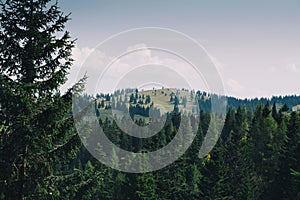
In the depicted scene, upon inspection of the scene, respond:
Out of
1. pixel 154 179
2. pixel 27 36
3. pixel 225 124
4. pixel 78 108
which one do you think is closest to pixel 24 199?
pixel 78 108

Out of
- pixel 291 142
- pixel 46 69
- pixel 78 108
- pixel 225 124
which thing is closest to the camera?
pixel 46 69

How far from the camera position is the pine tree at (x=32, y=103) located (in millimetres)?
13703

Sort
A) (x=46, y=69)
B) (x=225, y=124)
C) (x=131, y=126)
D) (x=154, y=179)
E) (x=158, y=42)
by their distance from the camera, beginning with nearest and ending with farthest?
(x=46, y=69) < (x=158, y=42) < (x=154, y=179) < (x=225, y=124) < (x=131, y=126)

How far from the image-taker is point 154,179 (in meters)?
42.2

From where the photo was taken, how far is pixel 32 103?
14.0m

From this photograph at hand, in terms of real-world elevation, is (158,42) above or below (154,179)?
above

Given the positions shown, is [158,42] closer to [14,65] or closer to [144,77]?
[144,77]

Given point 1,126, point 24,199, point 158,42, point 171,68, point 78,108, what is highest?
point 158,42

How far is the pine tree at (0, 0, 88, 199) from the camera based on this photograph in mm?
13703

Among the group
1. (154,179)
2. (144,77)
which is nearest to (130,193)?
(154,179)

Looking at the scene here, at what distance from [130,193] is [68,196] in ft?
92.5

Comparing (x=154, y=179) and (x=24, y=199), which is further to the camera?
(x=154, y=179)

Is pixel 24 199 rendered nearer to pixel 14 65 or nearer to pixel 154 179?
pixel 14 65

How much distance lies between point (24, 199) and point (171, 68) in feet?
61.8
